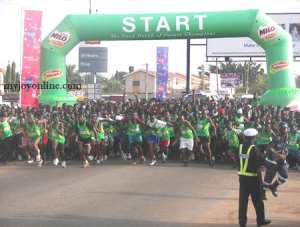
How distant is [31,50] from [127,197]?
42.6 feet

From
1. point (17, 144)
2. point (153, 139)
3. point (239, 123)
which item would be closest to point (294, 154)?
point (239, 123)

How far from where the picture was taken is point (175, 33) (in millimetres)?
18688

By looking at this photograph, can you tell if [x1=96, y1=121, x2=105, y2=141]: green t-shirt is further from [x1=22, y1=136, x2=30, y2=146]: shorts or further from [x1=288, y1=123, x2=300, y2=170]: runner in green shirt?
[x1=288, y1=123, x2=300, y2=170]: runner in green shirt

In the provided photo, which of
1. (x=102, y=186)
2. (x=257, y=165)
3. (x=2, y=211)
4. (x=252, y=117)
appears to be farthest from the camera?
(x=252, y=117)

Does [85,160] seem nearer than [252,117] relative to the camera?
Yes

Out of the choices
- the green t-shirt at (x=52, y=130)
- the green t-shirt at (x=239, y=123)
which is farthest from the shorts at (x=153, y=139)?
the green t-shirt at (x=52, y=130)

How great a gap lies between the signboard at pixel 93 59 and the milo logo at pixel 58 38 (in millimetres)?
22117

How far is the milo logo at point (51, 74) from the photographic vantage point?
19.1 m

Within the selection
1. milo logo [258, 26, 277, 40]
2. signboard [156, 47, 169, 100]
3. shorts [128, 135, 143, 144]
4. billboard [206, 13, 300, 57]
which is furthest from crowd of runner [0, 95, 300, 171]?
billboard [206, 13, 300, 57]

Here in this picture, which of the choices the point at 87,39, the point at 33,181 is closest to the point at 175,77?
the point at 87,39

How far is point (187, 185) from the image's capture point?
11.4 meters

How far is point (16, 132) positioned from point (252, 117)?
22.8 feet

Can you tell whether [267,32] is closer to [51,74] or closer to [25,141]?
[51,74]

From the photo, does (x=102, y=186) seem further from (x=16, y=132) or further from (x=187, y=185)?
(x=16, y=132)
